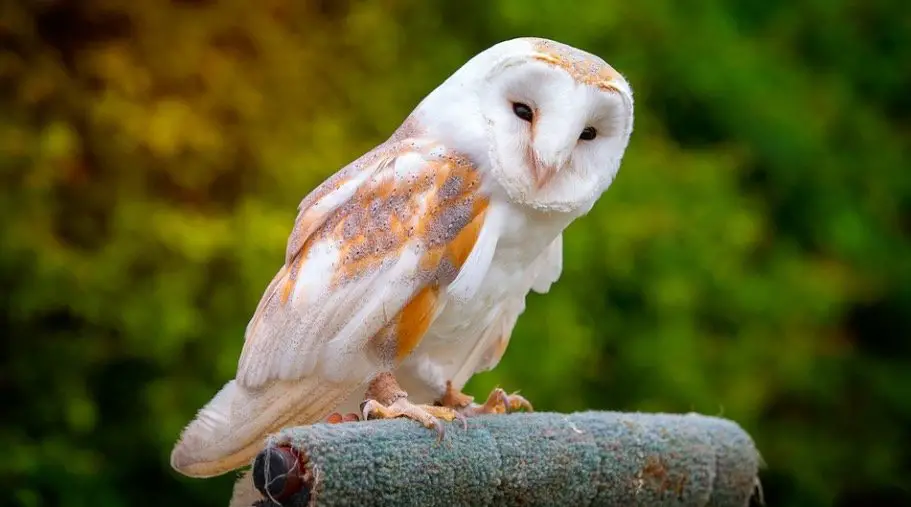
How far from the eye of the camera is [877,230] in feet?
11.1

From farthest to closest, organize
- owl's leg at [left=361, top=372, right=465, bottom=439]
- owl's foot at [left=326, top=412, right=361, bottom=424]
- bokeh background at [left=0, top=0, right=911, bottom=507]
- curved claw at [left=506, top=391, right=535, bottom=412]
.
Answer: bokeh background at [left=0, top=0, right=911, bottom=507], curved claw at [left=506, top=391, right=535, bottom=412], owl's foot at [left=326, top=412, right=361, bottom=424], owl's leg at [left=361, top=372, right=465, bottom=439]

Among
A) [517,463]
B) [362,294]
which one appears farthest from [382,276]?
[517,463]

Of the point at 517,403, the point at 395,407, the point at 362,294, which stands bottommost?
the point at 517,403

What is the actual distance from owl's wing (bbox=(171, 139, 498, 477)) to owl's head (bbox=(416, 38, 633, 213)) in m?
0.04

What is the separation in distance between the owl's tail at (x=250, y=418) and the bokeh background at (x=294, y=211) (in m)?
1.09

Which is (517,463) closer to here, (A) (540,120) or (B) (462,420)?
(B) (462,420)

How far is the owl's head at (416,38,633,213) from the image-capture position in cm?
115

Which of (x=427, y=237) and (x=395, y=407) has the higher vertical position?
(x=427, y=237)

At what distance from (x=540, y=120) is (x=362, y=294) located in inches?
10.1

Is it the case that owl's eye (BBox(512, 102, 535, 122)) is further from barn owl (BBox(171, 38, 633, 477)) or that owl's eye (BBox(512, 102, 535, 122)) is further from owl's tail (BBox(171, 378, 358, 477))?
owl's tail (BBox(171, 378, 358, 477))

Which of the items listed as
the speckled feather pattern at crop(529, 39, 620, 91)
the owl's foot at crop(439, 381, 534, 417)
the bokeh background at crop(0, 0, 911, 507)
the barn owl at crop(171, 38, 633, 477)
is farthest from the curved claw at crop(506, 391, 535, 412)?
the bokeh background at crop(0, 0, 911, 507)

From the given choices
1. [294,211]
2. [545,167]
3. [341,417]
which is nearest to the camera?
[545,167]

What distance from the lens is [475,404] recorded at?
1338 mm

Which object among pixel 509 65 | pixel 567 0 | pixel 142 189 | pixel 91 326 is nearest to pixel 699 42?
pixel 567 0
